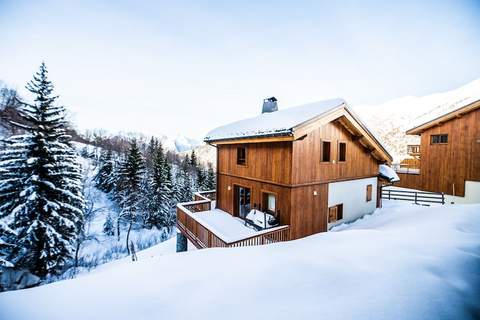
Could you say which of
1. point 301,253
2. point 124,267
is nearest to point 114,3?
point 124,267

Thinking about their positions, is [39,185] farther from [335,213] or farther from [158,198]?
[158,198]

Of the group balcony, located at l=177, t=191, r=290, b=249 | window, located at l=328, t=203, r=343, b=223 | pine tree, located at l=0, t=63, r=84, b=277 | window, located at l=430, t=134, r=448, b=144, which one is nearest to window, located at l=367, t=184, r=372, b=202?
window, located at l=328, t=203, r=343, b=223

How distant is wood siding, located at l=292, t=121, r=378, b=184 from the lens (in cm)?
777

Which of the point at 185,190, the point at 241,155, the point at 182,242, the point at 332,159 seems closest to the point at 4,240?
the point at 182,242

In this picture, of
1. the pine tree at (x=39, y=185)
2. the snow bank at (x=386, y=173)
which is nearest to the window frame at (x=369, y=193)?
the snow bank at (x=386, y=173)

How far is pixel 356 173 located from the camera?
33.5 ft

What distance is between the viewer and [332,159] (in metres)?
9.05

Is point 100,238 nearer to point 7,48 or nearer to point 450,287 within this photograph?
point 7,48

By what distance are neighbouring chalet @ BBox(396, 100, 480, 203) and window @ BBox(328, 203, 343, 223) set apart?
839cm

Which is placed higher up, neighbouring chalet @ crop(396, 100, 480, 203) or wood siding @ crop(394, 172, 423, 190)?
neighbouring chalet @ crop(396, 100, 480, 203)

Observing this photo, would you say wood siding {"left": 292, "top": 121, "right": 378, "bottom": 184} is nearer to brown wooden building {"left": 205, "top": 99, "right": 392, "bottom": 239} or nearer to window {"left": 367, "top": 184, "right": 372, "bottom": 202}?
brown wooden building {"left": 205, "top": 99, "right": 392, "bottom": 239}

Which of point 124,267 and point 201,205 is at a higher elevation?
point 124,267

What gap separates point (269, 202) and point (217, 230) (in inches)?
98.9

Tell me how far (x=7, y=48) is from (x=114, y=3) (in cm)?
350
